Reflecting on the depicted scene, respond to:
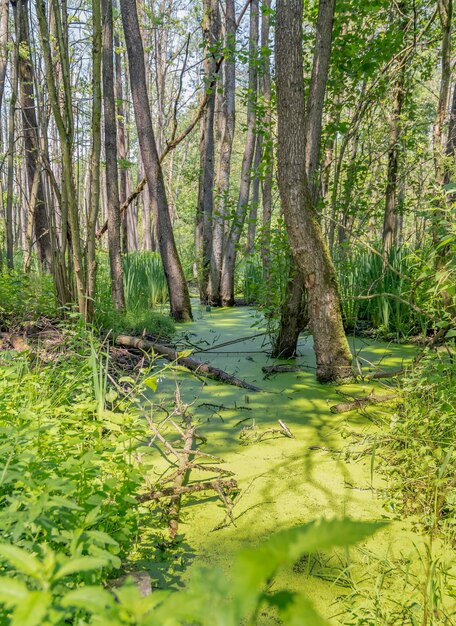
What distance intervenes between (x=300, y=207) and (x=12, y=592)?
8.54 ft

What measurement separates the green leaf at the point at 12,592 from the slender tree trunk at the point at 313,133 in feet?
9.20

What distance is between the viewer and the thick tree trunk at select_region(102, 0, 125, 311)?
430cm

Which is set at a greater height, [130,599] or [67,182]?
[67,182]

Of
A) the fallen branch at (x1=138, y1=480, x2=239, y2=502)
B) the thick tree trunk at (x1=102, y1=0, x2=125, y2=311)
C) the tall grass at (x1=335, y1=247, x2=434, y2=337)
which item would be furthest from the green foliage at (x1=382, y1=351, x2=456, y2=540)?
the thick tree trunk at (x1=102, y1=0, x2=125, y2=311)

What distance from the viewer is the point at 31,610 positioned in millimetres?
477

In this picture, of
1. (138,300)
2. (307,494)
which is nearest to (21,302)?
(138,300)

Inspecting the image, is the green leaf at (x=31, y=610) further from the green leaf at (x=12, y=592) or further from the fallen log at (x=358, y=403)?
the fallen log at (x=358, y=403)

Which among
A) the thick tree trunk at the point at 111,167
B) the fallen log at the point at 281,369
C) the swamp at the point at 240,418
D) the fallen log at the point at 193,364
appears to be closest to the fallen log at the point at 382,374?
the swamp at the point at 240,418

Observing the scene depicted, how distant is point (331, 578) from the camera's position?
4.51ft

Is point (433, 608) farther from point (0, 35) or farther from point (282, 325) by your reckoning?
point (0, 35)

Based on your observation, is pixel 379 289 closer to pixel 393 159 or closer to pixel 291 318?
pixel 291 318

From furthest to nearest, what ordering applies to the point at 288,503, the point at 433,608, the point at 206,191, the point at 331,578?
the point at 206,191, the point at 288,503, the point at 331,578, the point at 433,608

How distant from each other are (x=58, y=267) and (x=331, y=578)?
2.64m

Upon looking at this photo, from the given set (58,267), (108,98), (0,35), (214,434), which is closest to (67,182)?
(58,267)
